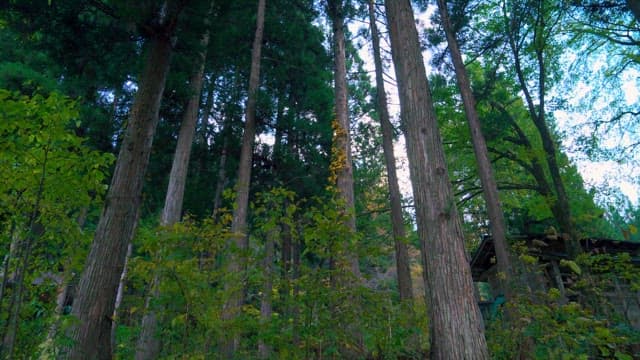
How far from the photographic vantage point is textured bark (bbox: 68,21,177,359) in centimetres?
346

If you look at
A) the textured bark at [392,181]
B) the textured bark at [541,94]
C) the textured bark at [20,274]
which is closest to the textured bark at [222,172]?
the textured bark at [392,181]

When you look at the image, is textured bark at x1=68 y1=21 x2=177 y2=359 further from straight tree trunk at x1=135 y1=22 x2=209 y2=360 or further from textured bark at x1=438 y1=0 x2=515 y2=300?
textured bark at x1=438 y1=0 x2=515 y2=300

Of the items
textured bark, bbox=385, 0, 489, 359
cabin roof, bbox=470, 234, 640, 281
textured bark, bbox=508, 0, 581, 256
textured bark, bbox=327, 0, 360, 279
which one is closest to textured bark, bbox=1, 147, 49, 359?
textured bark, bbox=385, 0, 489, 359

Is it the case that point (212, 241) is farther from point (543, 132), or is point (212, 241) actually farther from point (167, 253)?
point (543, 132)

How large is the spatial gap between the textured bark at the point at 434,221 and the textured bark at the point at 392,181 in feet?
12.0

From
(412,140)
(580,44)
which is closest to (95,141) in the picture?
(412,140)

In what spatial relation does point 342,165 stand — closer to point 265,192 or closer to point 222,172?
point 265,192

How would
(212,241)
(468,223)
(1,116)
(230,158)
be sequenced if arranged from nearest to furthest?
(1,116) < (212,241) < (230,158) < (468,223)

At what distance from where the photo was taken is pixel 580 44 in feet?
38.8

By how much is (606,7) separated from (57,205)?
11.7m

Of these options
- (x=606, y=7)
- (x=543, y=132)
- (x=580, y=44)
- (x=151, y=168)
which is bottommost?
(x=151, y=168)

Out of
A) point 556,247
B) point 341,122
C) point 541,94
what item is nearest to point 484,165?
point 341,122

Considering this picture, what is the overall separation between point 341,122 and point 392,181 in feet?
7.25

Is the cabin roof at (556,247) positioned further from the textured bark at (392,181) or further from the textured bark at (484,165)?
the textured bark at (392,181)
